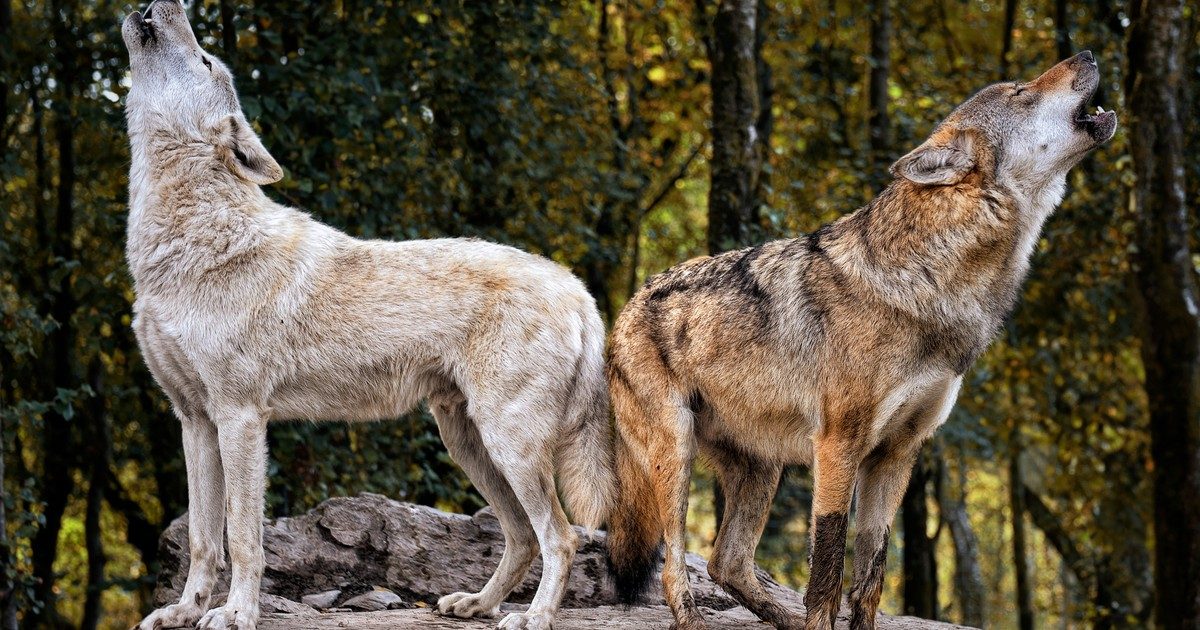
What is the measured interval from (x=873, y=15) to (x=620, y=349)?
8490mm

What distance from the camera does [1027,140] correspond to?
5.14 meters

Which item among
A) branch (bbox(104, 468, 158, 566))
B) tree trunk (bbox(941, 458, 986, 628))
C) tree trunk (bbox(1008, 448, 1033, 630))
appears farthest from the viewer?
tree trunk (bbox(941, 458, 986, 628))

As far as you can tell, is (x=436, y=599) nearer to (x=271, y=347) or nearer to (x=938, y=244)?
(x=271, y=347)

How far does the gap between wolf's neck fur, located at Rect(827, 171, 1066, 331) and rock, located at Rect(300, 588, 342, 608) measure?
11.0 ft

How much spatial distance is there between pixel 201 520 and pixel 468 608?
1.34 m

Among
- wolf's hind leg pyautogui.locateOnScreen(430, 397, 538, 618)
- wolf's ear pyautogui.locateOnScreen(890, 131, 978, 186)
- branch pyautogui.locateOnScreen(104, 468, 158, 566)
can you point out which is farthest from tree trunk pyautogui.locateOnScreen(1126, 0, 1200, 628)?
branch pyautogui.locateOnScreen(104, 468, 158, 566)

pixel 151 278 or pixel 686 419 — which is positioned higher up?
pixel 151 278

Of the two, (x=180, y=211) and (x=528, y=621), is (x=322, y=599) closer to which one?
(x=528, y=621)

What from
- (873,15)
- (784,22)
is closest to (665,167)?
(784,22)

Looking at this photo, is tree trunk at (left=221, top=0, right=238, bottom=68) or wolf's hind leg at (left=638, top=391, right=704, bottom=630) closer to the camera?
wolf's hind leg at (left=638, top=391, right=704, bottom=630)

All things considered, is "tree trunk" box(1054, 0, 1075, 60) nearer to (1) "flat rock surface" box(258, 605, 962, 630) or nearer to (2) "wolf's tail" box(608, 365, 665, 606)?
(1) "flat rock surface" box(258, 605, 962, 630)

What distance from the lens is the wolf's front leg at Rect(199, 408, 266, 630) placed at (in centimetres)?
497

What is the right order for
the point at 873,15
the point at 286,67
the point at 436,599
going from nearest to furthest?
the point at 436,599 < the point at 286,67 < the point at 873,15

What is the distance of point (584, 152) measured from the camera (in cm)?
1201
